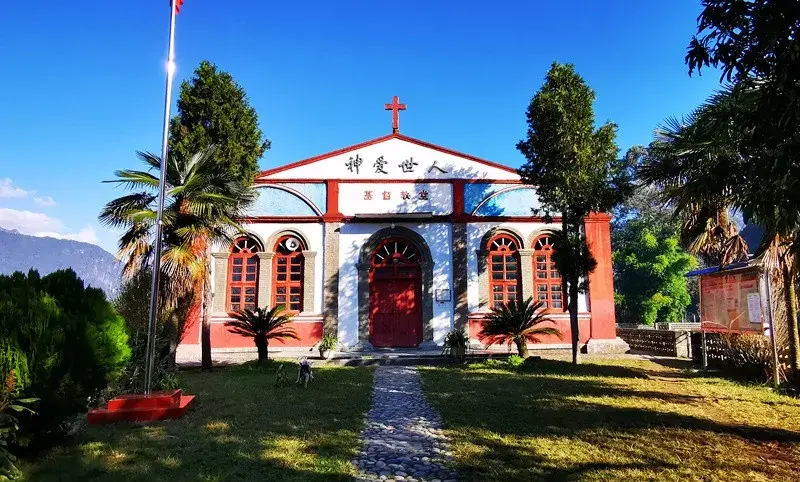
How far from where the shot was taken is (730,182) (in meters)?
5.57

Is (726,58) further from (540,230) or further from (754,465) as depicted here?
(540,230)

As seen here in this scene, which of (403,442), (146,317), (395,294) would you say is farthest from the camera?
(395,294)

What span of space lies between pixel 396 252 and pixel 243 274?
4.70m

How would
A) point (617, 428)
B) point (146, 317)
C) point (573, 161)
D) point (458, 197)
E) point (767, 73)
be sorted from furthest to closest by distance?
point (458, 197)
point (573, 161)
point (146, 317)
point (617, 428)
point (767, 73)

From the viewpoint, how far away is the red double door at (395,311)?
49.9 feet

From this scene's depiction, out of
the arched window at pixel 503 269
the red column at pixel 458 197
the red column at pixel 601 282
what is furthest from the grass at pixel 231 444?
the red column at pixel 601 282

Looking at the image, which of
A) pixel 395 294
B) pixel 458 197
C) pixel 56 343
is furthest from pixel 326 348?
pixel 56 343

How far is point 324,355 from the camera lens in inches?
527

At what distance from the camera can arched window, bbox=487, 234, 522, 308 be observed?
50.4ft

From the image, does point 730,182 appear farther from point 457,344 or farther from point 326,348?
point 326,348

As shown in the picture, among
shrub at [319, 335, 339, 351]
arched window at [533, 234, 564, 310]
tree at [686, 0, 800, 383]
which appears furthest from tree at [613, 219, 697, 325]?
tree at [686, 0, 800, 383]

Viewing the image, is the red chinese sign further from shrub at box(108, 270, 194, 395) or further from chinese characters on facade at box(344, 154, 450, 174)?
shrub at box(108, 270, 194, 395)

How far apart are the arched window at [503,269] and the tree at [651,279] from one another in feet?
57.8

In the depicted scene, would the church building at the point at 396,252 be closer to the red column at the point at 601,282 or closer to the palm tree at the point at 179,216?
the red column at the point at 601,282
